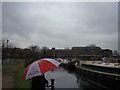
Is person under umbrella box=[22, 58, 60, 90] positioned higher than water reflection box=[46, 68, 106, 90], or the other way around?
person under umbrella box=[22, 58, 60, 90]

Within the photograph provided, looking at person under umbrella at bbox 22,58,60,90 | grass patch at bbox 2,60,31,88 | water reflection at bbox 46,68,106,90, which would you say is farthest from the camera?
water reflection at bbox 46,68,106,90

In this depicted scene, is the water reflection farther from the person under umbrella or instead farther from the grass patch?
the person under umbrella

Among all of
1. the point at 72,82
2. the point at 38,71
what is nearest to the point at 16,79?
the point at 72,82

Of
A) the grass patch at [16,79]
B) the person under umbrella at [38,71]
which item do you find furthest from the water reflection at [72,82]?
the person under umbrella at [38,71]

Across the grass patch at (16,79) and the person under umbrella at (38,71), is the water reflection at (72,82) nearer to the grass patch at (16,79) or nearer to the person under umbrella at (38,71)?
the grass patch at (16,79)

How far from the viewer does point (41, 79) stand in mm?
5480

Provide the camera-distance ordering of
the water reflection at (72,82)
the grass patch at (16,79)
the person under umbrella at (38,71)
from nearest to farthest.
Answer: the person under umbrella at (38,71), the grass patch at (16,79), the water reflection at (72,82)

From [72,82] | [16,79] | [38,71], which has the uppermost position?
[38,71]

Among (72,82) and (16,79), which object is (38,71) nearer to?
(16,79)

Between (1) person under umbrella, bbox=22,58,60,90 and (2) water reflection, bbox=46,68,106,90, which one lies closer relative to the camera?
(1) person under umbrella, bbox=22,58,60,90

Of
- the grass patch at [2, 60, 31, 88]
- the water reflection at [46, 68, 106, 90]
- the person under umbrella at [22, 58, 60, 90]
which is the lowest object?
the water reflection at [46, 68, 106, 90]

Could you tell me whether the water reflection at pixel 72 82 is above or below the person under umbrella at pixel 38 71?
below

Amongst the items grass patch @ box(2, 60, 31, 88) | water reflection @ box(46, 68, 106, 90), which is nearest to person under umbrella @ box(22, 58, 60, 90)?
grass patch @ box(2, 60, 31, 88)

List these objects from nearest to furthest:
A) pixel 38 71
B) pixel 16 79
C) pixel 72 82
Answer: pixel 38 71
pixel 16 79
pixel 72 82
